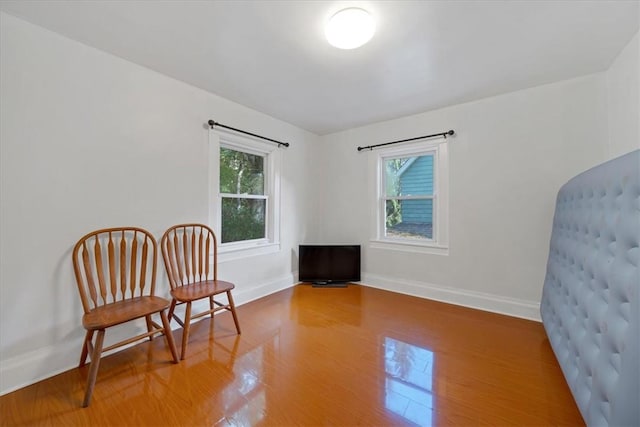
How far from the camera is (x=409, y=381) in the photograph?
65.2 inches

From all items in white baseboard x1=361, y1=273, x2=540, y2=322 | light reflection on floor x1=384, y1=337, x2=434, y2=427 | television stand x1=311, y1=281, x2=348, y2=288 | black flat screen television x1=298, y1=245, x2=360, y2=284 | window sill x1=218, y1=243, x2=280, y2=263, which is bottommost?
light reflection on floor x1=384, y1=337, x2=434, y2=427

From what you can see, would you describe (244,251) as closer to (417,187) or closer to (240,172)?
(240,172)

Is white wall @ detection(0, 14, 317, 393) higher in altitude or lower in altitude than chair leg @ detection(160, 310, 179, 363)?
higher

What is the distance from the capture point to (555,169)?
96.2 inches

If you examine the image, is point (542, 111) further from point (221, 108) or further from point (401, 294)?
point (221, 108)

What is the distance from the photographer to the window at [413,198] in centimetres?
311

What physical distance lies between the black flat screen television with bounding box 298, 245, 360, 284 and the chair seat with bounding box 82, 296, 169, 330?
2048 mm

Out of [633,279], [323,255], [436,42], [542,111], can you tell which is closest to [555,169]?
[542,111]

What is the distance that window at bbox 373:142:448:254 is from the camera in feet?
10.2

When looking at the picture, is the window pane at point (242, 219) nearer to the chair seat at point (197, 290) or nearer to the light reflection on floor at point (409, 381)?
the chair seat at point (197, 290)

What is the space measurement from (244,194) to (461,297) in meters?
2.79

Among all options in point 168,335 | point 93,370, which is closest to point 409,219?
point 168,335

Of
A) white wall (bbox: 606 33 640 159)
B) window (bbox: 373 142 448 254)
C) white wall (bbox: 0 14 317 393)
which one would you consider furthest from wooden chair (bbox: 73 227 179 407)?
white wall (bbox: 606 33 640 159)

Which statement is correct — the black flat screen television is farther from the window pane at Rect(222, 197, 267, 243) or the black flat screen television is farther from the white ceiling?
the white ceiling
